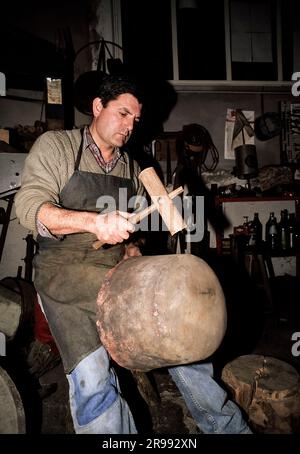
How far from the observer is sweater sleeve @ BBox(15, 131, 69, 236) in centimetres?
189

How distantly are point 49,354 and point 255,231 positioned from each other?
13.7 feet

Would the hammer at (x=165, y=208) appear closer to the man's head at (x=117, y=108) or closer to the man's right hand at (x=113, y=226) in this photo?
the man's right hand at (x=113, y=226)

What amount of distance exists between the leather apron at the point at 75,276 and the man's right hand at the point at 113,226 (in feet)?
1.76

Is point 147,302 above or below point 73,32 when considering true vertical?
below

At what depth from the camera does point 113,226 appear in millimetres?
1614

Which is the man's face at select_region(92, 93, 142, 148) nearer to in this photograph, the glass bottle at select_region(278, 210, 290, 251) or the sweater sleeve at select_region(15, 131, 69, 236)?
the sweater sleeve at select_region(15, 131, 69, 236)

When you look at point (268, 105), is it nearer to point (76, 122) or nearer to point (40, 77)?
point (76, 122)

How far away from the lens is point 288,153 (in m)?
6.50

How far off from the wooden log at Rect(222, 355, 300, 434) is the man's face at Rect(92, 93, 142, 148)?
6.84 ft

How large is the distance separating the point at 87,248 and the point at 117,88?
46.1 inches

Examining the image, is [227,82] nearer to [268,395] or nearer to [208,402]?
[268,395]

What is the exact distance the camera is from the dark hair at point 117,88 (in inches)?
89.5

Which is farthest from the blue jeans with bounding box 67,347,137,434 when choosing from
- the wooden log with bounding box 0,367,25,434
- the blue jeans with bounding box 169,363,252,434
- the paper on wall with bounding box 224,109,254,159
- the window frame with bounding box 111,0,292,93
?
the window frame with bounding box 111,0,292,93

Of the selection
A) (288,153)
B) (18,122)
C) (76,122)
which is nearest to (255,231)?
(288,153)
